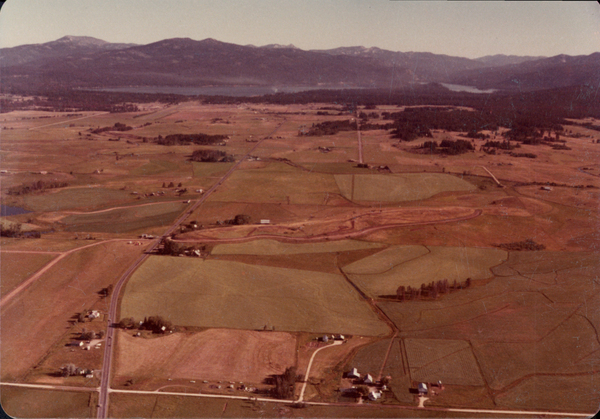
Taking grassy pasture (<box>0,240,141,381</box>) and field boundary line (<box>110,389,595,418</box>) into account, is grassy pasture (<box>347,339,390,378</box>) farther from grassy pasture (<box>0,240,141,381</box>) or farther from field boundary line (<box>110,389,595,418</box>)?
grassy pasture (<box>0,240,141,381</box>)

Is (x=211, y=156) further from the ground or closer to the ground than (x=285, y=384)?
further from the ground

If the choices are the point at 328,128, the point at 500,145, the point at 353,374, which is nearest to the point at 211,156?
the point at 328,128

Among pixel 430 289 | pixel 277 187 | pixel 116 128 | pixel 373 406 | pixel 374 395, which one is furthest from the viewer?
pixel 116 128

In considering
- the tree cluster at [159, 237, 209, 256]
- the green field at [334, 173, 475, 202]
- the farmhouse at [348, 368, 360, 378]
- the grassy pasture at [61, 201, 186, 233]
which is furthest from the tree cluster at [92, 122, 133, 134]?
the farmhouse at [348, 368, 360, 378]

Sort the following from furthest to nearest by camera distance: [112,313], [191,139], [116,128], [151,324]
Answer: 1. [116,128]
2. [191,139]
3. [112,313]
4. [151,324]

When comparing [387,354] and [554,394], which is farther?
[387,354]

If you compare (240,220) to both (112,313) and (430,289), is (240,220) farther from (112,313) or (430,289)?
(430,289)

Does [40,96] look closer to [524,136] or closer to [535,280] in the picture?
[524,136]
